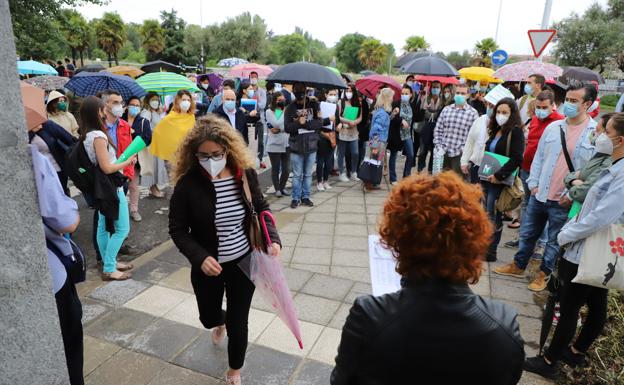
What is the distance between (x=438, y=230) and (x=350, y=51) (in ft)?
264

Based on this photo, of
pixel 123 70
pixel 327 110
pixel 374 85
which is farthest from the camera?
pixel 123 70

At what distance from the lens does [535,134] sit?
4.86 metres

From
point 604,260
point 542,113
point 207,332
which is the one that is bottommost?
point 207,332

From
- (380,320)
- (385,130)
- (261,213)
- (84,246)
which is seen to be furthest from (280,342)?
(385,130)

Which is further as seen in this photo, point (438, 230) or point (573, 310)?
point (573, 310)

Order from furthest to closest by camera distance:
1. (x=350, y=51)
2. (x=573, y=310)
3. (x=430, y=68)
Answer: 1. (x=350, y=51)
2. (x=430, y=68)
3. (x=573, y=310)

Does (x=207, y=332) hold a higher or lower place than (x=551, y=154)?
lower

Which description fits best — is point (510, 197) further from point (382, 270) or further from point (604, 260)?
point (382, 270)

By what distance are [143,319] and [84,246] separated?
206cm

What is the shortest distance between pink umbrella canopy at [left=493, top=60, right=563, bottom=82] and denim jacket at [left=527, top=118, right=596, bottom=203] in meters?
4.65

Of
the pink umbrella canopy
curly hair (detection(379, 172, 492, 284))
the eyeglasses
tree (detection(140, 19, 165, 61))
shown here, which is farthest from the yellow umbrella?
tree (detection(140, 19, 165, 61))

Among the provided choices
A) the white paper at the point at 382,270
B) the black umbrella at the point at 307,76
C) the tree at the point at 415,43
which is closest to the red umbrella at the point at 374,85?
the black umbrella at the point at 307,76

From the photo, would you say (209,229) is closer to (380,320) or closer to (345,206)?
(380,320)

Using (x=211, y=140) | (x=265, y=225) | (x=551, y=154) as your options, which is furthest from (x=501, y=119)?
(x=211, y=140)
